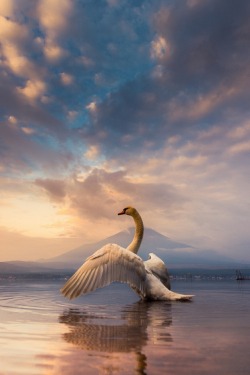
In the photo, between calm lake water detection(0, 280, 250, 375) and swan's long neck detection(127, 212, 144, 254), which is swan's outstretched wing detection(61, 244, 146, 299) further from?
swan's long neck detection(127, 212, 144, 254)

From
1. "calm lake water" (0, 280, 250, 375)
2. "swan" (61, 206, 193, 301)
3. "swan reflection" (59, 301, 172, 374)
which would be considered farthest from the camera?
"swan" (61, 206, 193, 301)

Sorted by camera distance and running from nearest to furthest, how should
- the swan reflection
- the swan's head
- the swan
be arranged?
1. the swan reflection
2. the swan
3. the swan's head

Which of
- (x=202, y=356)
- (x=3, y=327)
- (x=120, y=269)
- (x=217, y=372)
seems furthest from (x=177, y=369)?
(x=120, y=269)

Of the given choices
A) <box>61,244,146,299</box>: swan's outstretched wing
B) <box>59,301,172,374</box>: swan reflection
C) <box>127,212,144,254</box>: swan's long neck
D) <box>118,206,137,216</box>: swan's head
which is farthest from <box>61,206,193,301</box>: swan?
<box>118,206,137,216</box>: swan's head

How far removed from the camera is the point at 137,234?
1553 centimetres

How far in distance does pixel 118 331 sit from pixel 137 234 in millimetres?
8672

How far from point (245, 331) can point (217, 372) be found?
10.8 feet

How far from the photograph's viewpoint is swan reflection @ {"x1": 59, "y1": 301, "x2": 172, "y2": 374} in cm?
546

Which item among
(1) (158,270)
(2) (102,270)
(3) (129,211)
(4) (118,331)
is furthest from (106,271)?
(3) (129,211)

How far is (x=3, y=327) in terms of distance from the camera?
7488 mm

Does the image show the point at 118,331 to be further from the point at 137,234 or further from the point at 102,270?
the point at 137,234

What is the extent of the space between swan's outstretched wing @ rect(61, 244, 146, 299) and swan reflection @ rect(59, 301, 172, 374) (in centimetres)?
159

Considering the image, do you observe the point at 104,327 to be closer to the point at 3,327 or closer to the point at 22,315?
the point at 3,327

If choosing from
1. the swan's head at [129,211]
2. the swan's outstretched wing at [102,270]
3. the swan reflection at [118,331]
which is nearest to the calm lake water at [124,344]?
the swan reflection at [118,331]
